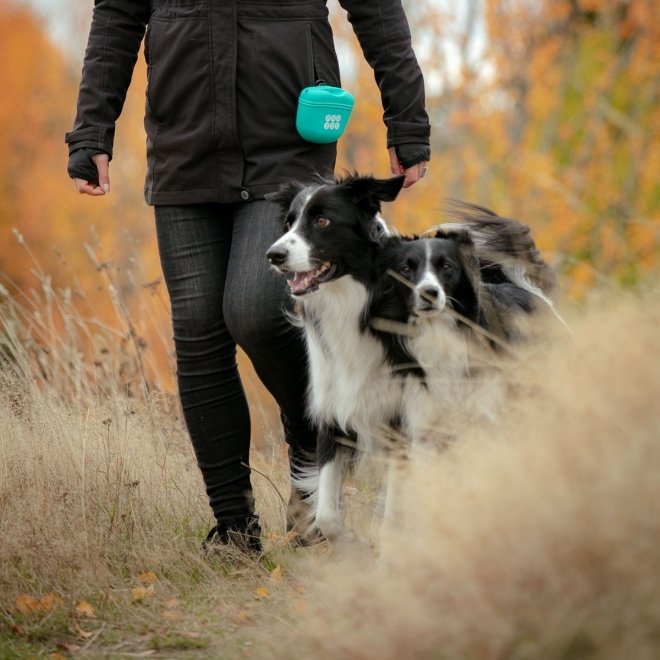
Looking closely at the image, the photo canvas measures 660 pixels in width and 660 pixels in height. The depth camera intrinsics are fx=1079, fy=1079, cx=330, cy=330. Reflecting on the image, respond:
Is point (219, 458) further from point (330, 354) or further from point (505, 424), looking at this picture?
point (505, 424)

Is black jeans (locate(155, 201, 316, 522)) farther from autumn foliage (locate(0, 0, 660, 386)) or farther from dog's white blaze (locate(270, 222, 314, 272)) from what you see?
autumn foliage (locate(0, 0, 660, 386))

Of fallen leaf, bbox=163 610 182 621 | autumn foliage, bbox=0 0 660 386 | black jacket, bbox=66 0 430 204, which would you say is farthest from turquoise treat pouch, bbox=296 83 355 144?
autumn foliage, bbox=0 0 660 386

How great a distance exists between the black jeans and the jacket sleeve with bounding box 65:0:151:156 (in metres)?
0.39

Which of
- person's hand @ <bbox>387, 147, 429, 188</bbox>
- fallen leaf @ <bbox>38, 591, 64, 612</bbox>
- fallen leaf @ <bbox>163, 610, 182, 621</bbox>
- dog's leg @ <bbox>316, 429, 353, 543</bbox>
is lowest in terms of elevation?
fallen leaf @ <bbox>163, 610, 182, 621</bbox>

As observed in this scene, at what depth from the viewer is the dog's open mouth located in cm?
385

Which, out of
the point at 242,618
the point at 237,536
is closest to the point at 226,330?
the point at 237,536

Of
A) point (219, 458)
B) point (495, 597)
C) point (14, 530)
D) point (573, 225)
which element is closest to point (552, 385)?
point (495, 597)

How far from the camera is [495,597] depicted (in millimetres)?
2375

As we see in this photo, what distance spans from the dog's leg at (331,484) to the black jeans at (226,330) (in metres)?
0.27

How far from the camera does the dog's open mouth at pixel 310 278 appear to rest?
385 centimetres

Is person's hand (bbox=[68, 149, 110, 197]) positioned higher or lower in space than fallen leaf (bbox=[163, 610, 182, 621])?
higher

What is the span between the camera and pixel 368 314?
3.94m

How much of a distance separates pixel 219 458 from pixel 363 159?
42.4 feet

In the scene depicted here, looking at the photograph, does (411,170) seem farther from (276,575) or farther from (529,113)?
(529,113)
